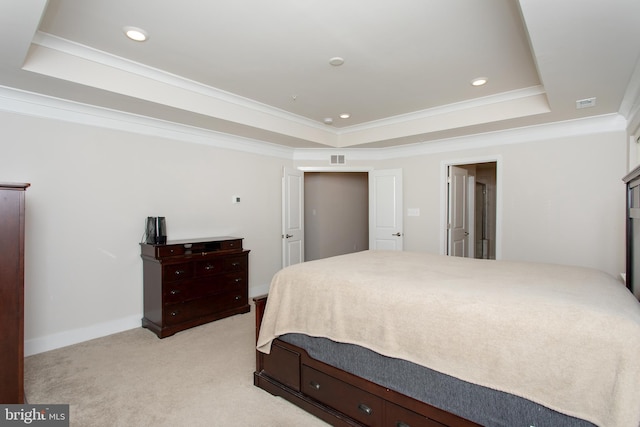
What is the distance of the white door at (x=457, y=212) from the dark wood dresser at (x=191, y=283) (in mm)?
3110

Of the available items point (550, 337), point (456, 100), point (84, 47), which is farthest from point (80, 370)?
point (456, 100)

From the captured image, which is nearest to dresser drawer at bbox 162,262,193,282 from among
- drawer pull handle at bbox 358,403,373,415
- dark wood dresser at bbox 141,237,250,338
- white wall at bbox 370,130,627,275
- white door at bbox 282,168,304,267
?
dark wood dresser at bbox 141,237,250,338

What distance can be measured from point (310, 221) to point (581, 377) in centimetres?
602

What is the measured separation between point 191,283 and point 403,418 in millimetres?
2843

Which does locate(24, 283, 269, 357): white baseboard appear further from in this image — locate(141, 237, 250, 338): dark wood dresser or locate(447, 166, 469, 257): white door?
locate(447, 166, 469, 257): white door

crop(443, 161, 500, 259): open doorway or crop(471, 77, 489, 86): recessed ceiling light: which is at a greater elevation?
crop(471, 77, 489, 86): recessed ceiling light

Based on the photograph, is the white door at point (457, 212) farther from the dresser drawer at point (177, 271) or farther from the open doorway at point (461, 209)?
the dresser drawer at point (177, 271)

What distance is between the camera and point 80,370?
9.17 ft

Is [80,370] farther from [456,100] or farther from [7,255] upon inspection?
[456,100]

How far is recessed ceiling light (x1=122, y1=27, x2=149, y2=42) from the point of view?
2426 mm

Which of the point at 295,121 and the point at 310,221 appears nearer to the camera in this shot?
the point at 295,121

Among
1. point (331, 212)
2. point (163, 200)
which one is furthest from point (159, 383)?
point (331, 212)

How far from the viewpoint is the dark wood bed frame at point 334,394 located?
170 cm

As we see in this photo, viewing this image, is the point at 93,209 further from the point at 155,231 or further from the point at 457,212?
the point at 457,212
